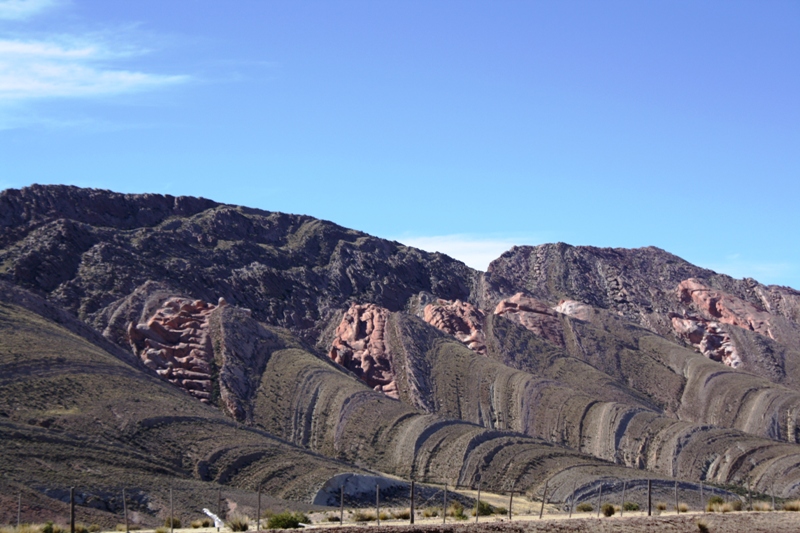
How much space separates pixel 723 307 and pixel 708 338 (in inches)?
599

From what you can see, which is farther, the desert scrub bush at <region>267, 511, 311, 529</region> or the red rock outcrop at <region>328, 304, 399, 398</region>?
the red rock outcrop at <region>328, 304, 399, 398</region>

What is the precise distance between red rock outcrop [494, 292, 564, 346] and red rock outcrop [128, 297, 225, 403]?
1414 inches

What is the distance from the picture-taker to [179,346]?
8631cm

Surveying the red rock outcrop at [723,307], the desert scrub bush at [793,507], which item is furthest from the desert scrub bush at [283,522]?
the red rock outcrop at [723,307]

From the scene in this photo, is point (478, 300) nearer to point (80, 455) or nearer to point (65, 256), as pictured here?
point (65, 256)

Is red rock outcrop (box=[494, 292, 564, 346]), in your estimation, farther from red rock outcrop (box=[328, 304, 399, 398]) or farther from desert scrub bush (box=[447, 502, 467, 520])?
desert scrub bush (box=[447, 502, 467, 520])

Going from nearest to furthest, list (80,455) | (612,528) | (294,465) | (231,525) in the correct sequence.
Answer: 1. (231,525)
2. (612,528)
3. (80,455)
4. (294,465)

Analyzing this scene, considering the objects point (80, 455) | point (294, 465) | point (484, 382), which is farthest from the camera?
point (484, 382)

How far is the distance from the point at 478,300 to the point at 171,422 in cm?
7013

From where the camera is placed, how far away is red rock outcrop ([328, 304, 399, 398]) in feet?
311

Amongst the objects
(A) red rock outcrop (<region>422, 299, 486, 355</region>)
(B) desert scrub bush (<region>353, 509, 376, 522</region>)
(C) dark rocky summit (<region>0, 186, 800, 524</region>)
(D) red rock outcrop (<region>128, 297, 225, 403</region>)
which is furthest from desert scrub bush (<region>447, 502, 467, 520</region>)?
(A) red rock outcrop (<region>422, 299, 486, 355</region>)

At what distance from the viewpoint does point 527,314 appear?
118 m

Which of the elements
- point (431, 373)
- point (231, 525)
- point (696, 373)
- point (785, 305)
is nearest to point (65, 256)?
point (431, 373)

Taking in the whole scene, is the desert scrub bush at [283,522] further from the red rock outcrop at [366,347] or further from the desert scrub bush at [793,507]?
the red rock outcrop at [366,347]
